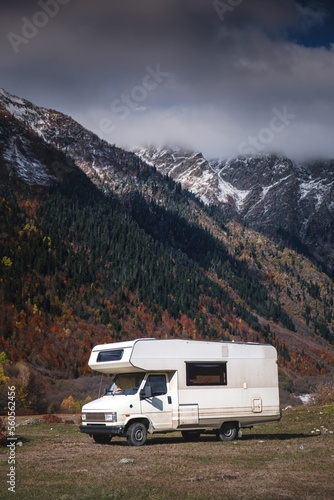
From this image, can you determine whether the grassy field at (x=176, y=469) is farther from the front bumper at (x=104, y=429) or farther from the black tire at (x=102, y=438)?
the front bumper at (x=104, y=429)

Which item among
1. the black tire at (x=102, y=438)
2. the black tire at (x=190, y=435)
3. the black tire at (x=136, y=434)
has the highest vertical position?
the black tire at (x=136, y=434)

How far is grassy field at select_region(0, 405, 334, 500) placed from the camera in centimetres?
1082

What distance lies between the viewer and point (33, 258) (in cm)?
12744

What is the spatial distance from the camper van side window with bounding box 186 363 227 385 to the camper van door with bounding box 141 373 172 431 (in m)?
0.96

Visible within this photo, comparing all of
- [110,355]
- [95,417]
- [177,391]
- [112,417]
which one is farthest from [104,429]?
[177,391]

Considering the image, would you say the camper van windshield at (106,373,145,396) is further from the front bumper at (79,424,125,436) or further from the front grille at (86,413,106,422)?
the front bumper at (79,424,125,436)

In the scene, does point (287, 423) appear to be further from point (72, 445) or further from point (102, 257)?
point (102, 257)

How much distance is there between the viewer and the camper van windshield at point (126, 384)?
1912 cm

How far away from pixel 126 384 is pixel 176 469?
6.32 meters

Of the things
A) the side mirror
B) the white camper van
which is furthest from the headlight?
the side mirror

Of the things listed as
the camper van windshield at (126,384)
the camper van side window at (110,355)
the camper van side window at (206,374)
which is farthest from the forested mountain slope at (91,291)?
the camper van side window at (206,374)

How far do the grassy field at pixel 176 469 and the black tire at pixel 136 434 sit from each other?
0.94 ft

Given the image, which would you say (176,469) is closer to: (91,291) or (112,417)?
(112,417)

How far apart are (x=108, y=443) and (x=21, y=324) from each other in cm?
9046
